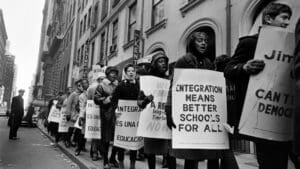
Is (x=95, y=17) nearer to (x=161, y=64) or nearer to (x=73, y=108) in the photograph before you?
(x=73, y=108)

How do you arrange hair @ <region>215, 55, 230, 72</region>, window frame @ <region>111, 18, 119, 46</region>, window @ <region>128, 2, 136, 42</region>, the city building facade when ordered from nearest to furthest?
hair @ <region>215, 55, 230, 72</region>, the city building facade, window @ <region>128, 2, 136, 42</region>, window frame @ <region>111, 18, 119, 46</region>

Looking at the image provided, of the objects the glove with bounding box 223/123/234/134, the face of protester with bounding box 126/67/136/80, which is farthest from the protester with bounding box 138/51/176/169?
the glove with bounding box 223/123/234/134

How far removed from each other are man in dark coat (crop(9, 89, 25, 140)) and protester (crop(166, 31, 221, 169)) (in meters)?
10.2

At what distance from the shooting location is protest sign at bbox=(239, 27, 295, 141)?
215cm

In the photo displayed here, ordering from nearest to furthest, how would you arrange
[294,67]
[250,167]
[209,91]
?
[294,67] → [209,91] → [250,167]

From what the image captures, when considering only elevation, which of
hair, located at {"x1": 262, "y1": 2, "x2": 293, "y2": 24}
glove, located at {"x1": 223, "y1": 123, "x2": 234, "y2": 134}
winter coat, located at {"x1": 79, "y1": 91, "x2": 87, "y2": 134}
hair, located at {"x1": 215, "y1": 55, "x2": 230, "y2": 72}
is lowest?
glove, located at {"x1": 223, "y1": 123, "x2": 234, "y2": 134}

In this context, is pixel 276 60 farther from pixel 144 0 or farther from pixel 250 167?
pixel 144 0

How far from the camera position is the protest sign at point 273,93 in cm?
215

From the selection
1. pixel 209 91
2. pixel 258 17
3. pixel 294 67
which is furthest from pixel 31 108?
pixel 294 67

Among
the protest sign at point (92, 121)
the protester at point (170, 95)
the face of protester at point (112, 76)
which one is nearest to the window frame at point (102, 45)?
the protest sign at point (92, 121)

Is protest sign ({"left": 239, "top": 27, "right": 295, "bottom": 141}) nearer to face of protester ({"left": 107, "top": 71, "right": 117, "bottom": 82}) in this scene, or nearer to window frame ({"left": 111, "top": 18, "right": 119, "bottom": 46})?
face of protester ({"left": 107, "top": 71, "right": 117, "bottom": 82})

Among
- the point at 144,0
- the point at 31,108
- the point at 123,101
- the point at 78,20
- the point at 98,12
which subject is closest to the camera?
the point at 123,101

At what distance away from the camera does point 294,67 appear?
1.73 metres

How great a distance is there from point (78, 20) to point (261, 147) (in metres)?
31.4
